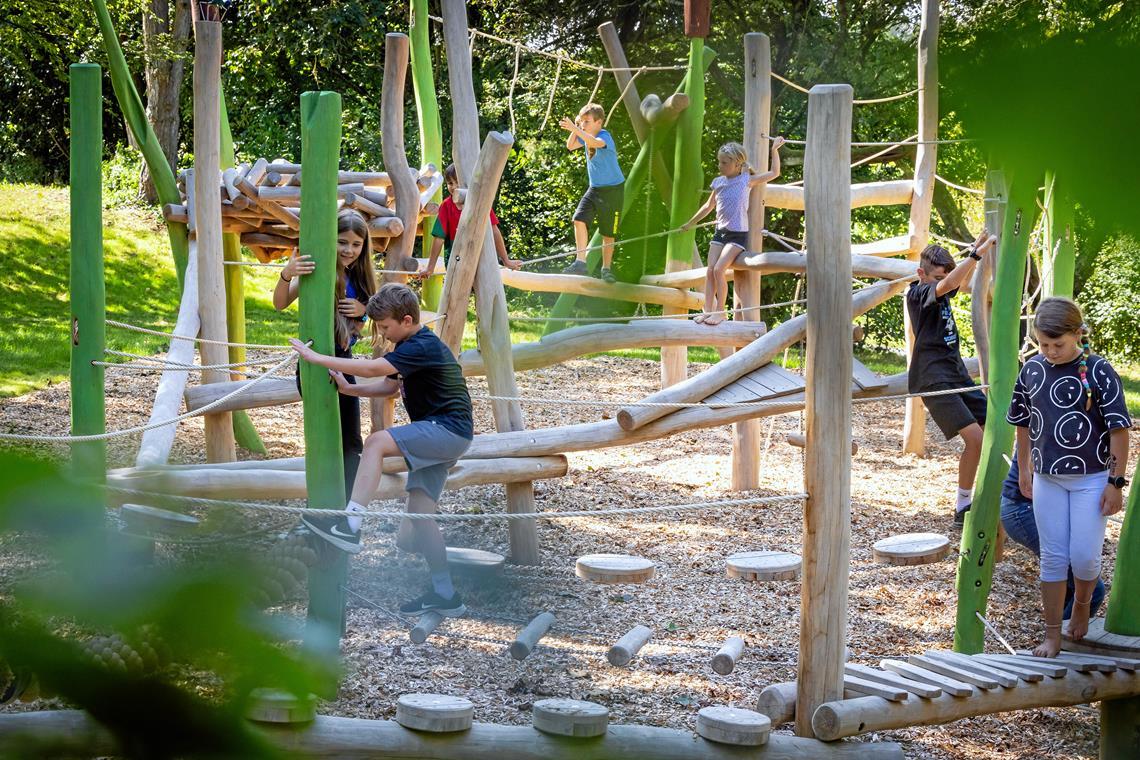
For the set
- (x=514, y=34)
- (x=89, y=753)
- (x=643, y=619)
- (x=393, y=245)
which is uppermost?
(x=514, y=34)

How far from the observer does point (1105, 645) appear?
3.79m

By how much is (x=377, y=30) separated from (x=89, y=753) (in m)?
15.9

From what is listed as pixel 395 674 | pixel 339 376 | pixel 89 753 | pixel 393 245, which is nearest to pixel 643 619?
pixel 395 674

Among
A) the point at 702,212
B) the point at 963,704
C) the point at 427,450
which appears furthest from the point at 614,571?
the point at 702,212

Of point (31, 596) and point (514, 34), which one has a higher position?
point (514, 34)

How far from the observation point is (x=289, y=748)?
426 millimetres

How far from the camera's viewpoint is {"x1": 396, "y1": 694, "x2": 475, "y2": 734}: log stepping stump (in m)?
2.98

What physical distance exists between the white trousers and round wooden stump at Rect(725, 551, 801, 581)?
1550 millimetres

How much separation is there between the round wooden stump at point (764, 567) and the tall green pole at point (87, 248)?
2.73 metres

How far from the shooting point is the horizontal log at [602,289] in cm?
752

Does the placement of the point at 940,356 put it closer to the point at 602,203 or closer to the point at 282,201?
the point at 602,203

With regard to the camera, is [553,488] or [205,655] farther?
[553,488]

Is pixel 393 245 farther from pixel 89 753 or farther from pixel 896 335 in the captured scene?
pixel 896 335

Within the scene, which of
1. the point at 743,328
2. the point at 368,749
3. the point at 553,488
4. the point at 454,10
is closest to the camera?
the point at 368,749
